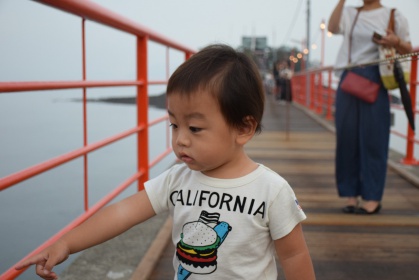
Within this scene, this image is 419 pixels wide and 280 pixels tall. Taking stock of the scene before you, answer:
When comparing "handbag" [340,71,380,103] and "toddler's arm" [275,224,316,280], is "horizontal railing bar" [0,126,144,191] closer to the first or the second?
"toddler's arm" [275,224,316,280]

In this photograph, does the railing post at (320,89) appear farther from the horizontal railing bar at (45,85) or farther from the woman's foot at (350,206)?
the horizontal railing bar at (45,85)

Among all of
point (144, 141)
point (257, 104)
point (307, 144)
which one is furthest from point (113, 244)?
point (307, 144)

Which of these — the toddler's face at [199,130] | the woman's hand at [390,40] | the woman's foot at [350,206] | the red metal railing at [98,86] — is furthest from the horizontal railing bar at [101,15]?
the woman's foot at [350,206]

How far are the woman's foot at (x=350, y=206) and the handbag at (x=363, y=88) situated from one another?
0.60 meters

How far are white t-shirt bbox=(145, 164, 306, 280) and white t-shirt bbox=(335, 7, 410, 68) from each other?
70.7 inches

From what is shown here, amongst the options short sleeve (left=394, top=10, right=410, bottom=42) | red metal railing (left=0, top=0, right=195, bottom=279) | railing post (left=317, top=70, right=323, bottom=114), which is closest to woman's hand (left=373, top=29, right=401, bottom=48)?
short sleeve (left=394, top=10, right=410, bottom=42)

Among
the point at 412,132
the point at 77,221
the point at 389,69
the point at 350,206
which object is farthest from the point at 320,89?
the point at 77,221

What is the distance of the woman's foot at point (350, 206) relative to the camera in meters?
3.02

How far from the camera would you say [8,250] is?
6.62 ft

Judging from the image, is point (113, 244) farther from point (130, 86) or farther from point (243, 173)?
point (243, 173)

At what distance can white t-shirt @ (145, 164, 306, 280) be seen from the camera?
1.23m

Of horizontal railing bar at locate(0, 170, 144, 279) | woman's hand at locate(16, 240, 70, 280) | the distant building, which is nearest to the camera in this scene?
woman's hand at locate(16, 240, 70, 280)

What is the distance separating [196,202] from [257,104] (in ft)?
0.92

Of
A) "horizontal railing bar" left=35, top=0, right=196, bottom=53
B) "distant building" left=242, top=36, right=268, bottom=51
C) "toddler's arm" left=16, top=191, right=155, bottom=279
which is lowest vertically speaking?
"toddler's arm" left=16, top=191, right=155, bottom=279
